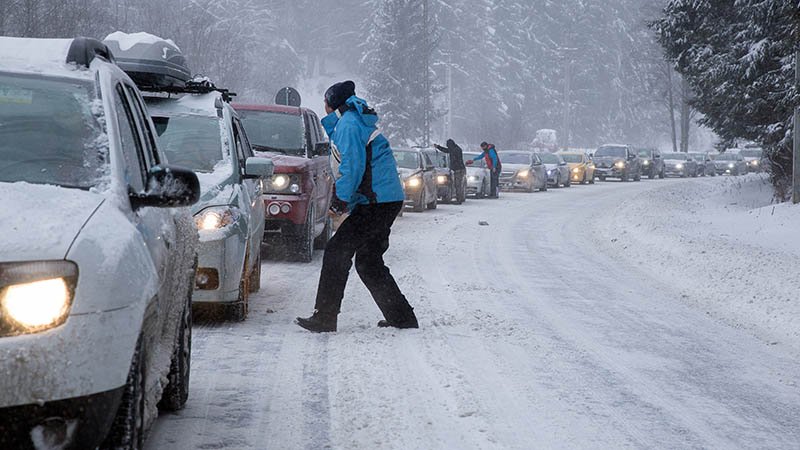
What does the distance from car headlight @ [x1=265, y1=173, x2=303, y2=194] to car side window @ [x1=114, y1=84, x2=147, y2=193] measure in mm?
8073

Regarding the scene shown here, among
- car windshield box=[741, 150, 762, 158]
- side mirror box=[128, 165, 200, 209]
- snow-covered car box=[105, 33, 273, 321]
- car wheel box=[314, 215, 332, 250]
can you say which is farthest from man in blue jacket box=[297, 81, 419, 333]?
car windshield box=[741, 150, 762, 158]

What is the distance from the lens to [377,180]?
27.0ft

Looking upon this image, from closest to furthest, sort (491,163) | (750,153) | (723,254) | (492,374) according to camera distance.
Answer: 1. (492,374)
2. (723,254)
3. (491,163)
4. (750,153)

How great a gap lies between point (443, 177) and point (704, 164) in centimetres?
4446

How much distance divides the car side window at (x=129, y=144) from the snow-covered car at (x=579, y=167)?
46.5 m

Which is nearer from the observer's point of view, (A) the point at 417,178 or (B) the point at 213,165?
(B) the point at 213,165

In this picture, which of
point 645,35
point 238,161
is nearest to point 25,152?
point 238,161

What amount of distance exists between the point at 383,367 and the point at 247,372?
0.88 meters

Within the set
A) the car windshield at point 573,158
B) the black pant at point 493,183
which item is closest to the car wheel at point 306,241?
the black pant at point 493,183

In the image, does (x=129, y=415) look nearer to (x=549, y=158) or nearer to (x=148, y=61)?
(x=148, y=61)

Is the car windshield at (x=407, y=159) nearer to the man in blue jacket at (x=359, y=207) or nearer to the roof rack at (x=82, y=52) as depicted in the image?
the man in blue jacket at (x=359, y=207)

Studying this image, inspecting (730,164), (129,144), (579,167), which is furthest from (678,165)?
(129,144)

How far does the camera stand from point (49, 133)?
169 inches

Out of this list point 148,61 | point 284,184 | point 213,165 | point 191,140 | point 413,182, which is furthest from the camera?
point 413,182
